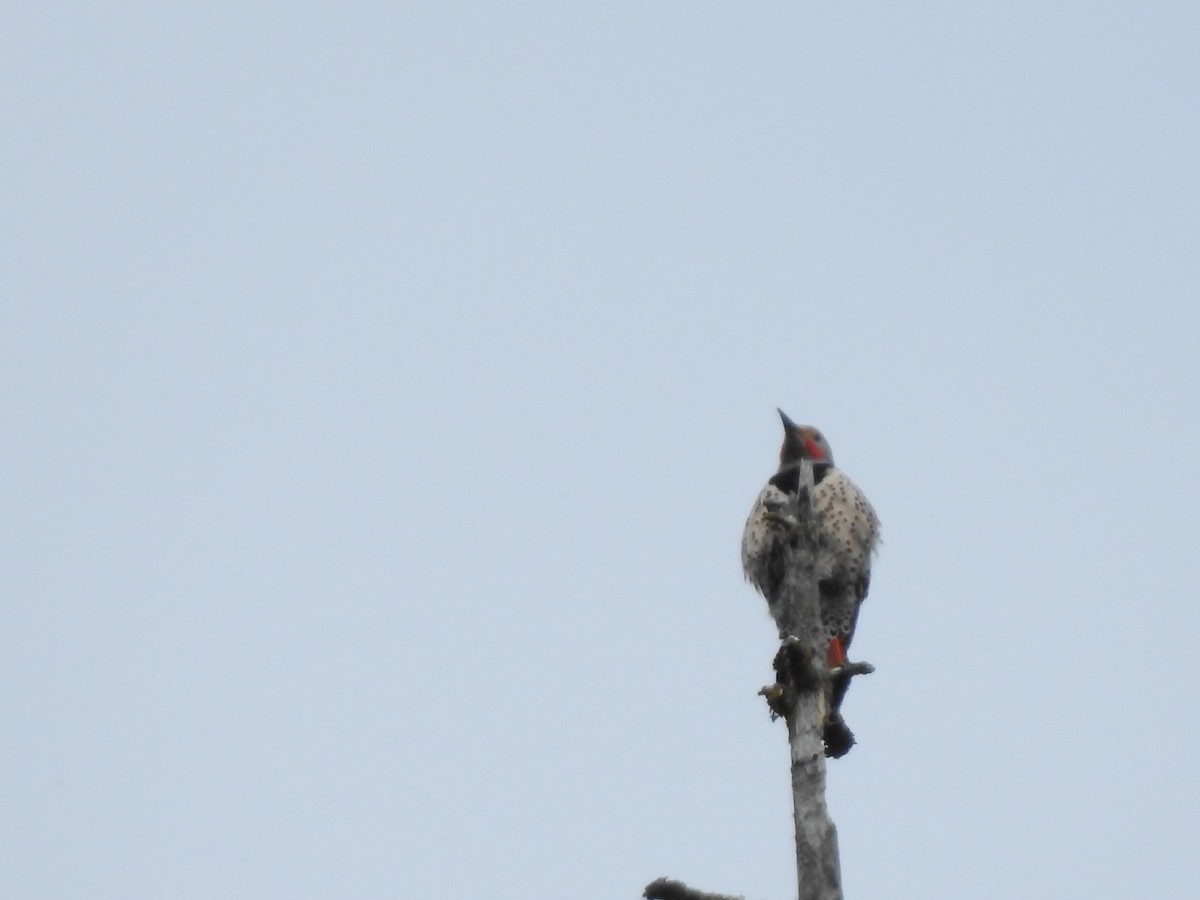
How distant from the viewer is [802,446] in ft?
36.5

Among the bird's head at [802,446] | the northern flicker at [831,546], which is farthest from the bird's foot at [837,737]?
the bird's head at [802,446]

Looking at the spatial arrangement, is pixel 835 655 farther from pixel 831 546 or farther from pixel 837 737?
pixel 837 737

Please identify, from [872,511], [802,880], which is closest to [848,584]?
[872,511]

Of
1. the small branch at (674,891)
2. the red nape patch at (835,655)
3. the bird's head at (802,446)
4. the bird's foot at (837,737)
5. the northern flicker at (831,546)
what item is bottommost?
the small branch at (674,891)

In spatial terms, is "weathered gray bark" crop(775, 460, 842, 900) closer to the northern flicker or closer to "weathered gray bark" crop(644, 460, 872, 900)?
"weathered gray bark" crop(644, 460, 872, 900)

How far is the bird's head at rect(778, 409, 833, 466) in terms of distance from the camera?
11070 mm

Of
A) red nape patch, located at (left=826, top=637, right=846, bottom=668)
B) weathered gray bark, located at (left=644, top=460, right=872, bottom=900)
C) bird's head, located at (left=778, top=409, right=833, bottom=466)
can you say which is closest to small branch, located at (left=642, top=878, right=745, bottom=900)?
weathered gray bark, located at (left=644, top=460, right=872, bottom=900)

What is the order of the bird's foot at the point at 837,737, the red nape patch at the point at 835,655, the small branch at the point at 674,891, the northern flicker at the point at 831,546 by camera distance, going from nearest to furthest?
the small branch at the point at 674,891
the bird's foot at the point at 837,737
the red nape patch at the point at 835,655
the northern flicker at the point at 831,546

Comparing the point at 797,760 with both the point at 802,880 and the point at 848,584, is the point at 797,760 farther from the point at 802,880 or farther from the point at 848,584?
the point at 848,584

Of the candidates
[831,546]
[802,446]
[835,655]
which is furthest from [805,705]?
[802,446]

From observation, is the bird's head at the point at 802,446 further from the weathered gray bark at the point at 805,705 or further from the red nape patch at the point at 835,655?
the weathered gray bark at the point at 805,705

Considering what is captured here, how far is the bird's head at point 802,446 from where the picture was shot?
11.1m

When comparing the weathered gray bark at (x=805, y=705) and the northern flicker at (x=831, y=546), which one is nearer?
the weathered gray bark at (x=805, y=705)

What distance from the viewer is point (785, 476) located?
413 inches
